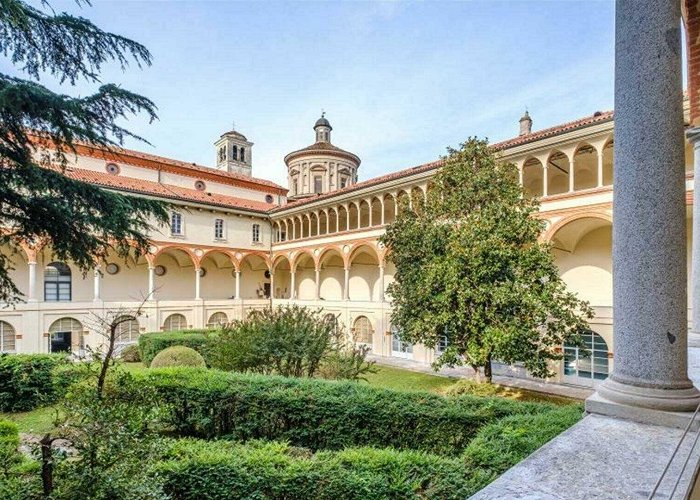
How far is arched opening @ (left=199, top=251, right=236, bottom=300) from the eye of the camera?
95.3ft

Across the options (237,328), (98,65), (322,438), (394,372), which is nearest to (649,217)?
(322,438)

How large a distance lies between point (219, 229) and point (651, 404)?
27547 millimetres

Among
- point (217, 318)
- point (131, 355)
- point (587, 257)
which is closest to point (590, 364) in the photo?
point (587, 257)

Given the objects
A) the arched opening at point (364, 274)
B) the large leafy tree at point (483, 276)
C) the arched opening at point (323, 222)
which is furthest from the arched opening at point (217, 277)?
the large leafy tree at point (483, 276)

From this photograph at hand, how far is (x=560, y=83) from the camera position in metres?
7.78

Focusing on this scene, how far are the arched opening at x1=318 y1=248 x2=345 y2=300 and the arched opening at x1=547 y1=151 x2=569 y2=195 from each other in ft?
45.6

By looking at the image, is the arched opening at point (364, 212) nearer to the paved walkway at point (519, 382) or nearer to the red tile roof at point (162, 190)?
the red tile roof at point (162, 190)

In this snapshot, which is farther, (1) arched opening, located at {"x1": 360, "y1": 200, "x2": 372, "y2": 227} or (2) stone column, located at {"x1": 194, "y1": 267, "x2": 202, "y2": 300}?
(2) stone column, located at {"x1": 194, "y1": 267, "x2": 202, "y2": 300}

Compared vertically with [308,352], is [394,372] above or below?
below

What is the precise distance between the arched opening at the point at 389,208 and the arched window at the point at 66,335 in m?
19.2

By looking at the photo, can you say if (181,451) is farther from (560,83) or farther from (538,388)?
(538,388)

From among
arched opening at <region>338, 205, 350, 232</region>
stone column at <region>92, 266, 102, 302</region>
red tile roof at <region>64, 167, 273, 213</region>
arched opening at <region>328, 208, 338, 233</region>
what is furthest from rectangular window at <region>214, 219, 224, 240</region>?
arched opening at <region>338, 205, 350, 232</region>

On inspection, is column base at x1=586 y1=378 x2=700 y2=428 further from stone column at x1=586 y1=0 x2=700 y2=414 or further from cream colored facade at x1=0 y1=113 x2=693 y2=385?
cream colored facade at x1=0 y1=113 x2=693 y2=385

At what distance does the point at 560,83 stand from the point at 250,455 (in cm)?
887
